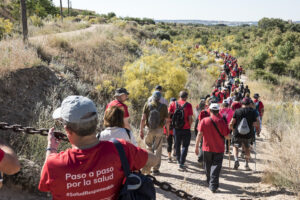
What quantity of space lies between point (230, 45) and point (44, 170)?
203 ft

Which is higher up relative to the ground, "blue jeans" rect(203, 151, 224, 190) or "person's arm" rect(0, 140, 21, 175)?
"person's arm" rect(0, 140, 21, 175)

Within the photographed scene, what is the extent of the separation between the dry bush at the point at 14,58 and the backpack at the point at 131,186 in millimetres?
6855

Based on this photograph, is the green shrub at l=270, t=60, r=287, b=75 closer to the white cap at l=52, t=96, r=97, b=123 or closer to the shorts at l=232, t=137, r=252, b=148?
the shorts at l=232, t=137, r=252, b=148

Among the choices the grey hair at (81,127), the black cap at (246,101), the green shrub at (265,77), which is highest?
the grey hair at (81,127)

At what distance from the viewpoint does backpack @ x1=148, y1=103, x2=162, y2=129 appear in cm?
596

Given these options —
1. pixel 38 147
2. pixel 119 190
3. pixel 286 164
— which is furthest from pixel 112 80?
pixel 119 190

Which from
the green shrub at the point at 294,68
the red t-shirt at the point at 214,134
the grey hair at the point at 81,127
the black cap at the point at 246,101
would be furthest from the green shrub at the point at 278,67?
the grey hair at the point at 81,127

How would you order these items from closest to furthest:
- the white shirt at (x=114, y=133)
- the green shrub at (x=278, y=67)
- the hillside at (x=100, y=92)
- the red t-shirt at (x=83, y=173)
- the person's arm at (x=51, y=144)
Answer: the red t-shirt at (x=83, y=173), the person's arm at (x=51, y=144), the white shirt at (x=114, y=133), the hillside at (x=100, y=92), the green shrub at (x=278, y=67)

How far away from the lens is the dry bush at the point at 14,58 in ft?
26.1

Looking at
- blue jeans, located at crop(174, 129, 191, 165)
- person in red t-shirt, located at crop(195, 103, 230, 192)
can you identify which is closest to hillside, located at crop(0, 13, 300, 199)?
person in red t-shirt, located at crop(195, 103, 230, 192)

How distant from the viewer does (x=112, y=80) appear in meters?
11.8

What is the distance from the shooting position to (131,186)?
6.53 ft

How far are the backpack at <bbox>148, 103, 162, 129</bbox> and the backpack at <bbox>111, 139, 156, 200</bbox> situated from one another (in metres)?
3.91

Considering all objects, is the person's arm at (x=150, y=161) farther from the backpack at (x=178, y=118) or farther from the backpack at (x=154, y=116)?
the backpack at (x=178, y=118)
